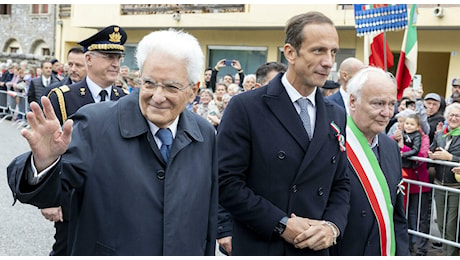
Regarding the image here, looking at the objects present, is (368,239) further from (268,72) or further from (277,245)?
(268,72)

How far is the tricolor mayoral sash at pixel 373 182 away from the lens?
338 cm

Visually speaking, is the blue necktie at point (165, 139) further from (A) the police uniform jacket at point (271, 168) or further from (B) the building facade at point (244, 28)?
(B) the building facade at point (244, 28)

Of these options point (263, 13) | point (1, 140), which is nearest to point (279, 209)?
point (1, 140)

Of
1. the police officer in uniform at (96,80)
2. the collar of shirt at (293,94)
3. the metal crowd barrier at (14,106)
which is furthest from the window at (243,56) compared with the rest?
the collar of shirt at (293,94)

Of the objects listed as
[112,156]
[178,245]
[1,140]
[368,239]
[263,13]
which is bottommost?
Result: [1,140]

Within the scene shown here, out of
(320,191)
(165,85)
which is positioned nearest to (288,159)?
(320,191)

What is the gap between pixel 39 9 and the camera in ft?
101

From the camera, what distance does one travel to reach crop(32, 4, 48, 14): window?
30344 millimetres

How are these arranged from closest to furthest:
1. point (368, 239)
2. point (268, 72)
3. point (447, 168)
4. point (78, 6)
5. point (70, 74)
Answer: point (368, 239)
point (268, 72)
point (70, 74)
point (447, 168)
point (78, 6)

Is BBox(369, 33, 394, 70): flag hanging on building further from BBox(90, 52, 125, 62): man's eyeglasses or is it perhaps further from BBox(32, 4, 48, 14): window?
BBox(32, 4, 48, 14): window

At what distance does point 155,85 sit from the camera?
2389mm

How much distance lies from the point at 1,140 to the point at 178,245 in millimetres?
12147

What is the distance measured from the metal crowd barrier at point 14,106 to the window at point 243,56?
730 centimetres

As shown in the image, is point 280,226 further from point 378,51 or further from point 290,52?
point 378,51
